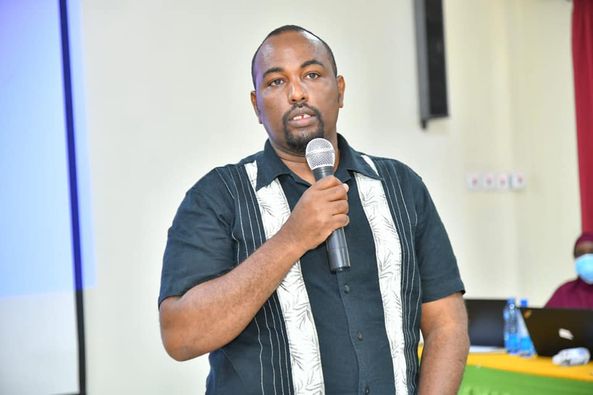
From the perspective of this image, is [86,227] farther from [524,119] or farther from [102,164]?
[524,119]

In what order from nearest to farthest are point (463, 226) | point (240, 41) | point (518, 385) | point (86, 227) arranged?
point (518, 385) → point (86, 227) → point (240, 41) → point (463, 226)

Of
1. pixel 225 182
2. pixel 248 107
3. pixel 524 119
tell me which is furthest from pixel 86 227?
pixel 524 119

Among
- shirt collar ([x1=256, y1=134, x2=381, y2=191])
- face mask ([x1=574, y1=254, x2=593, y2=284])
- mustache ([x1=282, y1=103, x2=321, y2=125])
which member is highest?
mustache ([x1=282, y1=103, x2=321, y2=125])

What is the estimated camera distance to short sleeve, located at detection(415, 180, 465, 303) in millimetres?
1668

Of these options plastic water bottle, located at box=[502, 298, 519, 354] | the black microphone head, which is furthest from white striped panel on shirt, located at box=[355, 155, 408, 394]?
plastic water bottle, located at box=[502, 298, 519, 354]

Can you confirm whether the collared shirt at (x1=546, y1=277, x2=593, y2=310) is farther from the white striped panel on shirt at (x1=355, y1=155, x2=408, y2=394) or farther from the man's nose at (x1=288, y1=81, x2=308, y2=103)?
the man's nose at (x1=288, y1=81, x2=308, y2=103)

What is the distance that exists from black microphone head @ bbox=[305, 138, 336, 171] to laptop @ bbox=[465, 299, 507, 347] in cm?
293

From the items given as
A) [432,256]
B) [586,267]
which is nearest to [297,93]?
[432,256]

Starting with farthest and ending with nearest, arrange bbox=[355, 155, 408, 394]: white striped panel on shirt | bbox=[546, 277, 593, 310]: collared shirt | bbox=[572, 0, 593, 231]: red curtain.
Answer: bbox=[572, 0, 593, 231]: red curtain < bbox=[546, 277, 593, 310]: collared shirt < bbox=[355, 155, 408, 394]: white striped panel on shirt

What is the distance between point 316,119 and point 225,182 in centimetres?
22

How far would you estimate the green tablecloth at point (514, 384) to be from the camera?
132 inches

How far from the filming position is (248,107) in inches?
202

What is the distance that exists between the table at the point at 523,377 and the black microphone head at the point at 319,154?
2160 mm

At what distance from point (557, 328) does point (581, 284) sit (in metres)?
1.14
